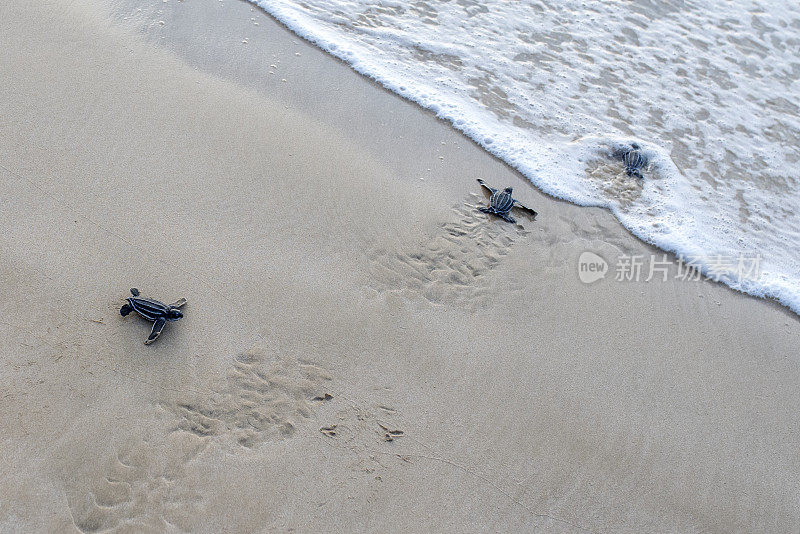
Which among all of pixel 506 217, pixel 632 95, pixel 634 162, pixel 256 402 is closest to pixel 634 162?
pixel 634 162

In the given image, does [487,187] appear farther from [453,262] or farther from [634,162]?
[634,162]

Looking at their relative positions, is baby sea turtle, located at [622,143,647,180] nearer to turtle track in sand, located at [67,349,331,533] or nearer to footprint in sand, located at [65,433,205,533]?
turtle track in sand, located at [67,349,331,533]

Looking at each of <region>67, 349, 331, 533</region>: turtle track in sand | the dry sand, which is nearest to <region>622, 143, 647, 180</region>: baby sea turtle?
the dry sand

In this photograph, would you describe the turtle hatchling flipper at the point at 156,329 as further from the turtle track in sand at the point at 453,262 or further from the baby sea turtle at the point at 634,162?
the baby sea turtle at the point at 634,162

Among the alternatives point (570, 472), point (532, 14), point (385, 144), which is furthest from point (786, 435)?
point (532, 14)

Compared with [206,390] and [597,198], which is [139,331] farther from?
[597,198]

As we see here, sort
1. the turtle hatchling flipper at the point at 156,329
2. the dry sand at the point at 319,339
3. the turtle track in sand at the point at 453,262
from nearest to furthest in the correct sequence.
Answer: the dry sand at the point at 319,339, the turtle hatchling flipper at the point at 156,329, the turtle track in sand at the point at 453,262

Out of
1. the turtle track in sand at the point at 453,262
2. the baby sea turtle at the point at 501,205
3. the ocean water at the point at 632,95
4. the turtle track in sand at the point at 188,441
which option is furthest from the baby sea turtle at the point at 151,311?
the ocean water at the point at 632,95
